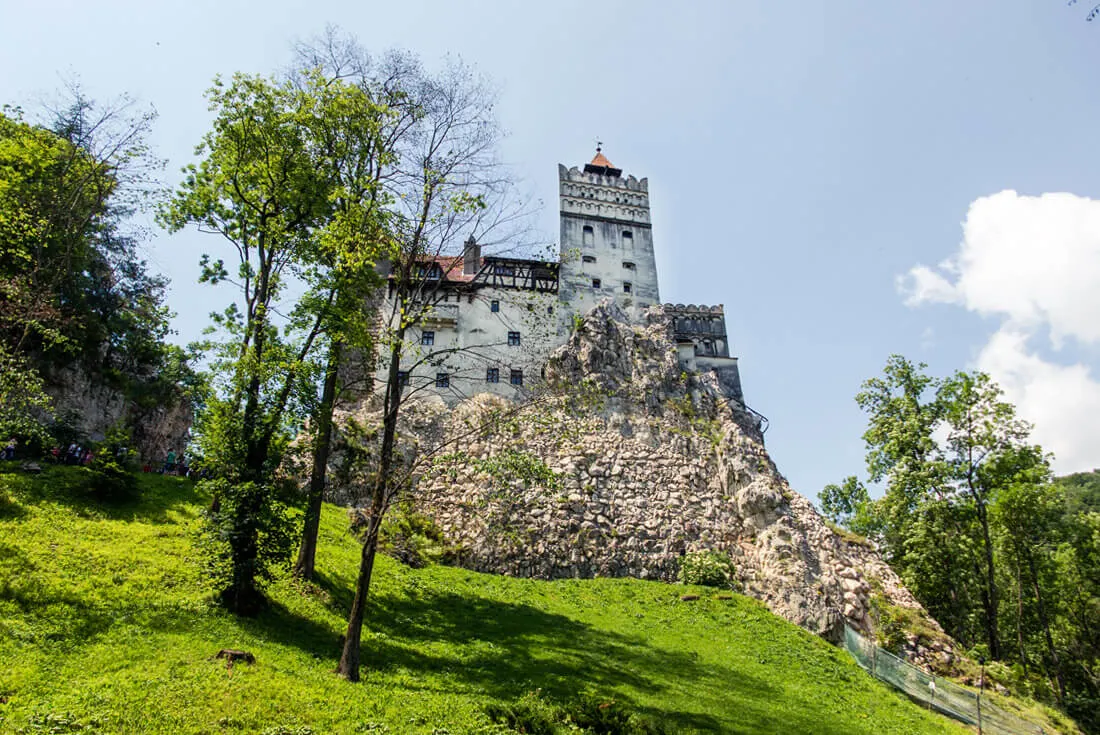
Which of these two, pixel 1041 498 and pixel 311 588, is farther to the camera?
pixel 1041 498

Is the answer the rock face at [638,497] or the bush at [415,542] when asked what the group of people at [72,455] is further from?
the bush at [415,542]

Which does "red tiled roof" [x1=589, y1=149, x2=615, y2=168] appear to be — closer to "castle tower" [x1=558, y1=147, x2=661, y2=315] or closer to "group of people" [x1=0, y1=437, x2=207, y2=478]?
"castle tower" [x1=558, y1=147, x2=661, y2=315]

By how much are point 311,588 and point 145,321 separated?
66.6 feet

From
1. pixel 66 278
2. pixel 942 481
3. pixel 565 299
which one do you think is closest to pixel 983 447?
pixel 942 481

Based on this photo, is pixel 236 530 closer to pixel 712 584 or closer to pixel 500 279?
pixel 712 584

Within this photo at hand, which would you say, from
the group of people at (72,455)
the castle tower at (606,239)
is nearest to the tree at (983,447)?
the castle tower at (606,239)

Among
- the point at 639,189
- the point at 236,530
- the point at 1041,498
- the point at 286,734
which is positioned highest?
the point at 639,189

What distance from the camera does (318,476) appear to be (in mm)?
18656

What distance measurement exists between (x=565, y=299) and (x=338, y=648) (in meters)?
30.6

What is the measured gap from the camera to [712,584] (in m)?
27.8

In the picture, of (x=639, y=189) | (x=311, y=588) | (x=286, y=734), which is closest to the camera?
(x=286, y=734)

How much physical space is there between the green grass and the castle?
14309mm

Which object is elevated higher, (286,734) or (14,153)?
(14,153)

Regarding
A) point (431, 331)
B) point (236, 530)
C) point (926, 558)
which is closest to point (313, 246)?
point (236, 530)
